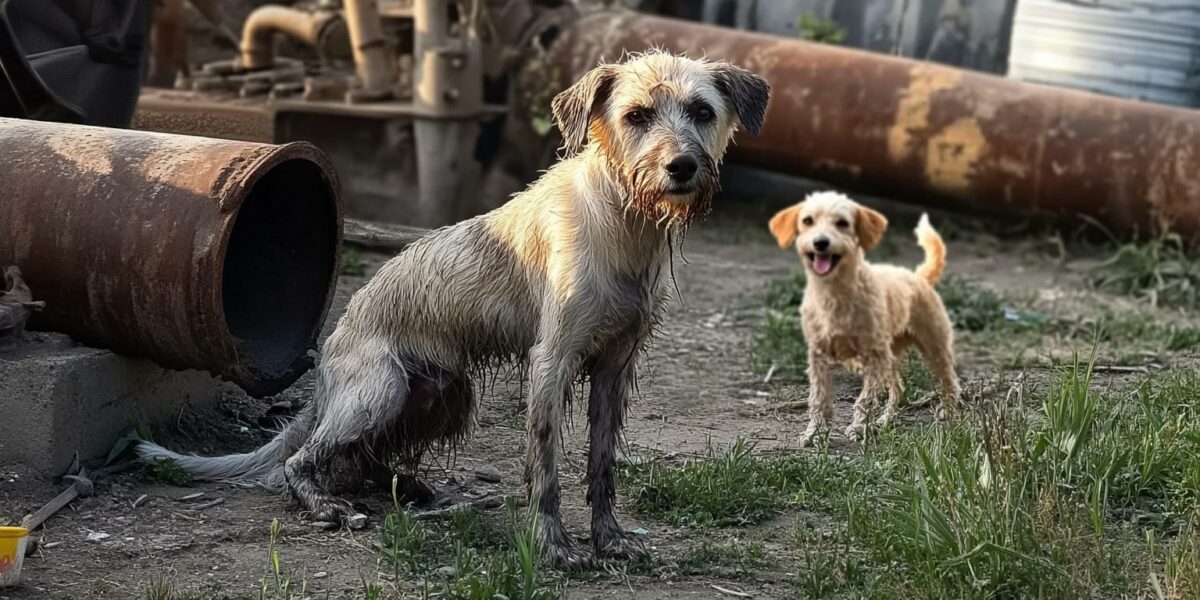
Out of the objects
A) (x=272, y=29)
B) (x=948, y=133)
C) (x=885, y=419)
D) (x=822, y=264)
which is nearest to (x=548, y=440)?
(x=885, y=419)

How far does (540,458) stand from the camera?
4.85 meters

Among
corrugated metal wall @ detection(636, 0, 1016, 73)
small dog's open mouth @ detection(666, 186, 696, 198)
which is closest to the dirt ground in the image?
small dog's open mouth @ detection(666, 186, 696, 198)

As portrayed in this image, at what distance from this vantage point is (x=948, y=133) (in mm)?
10438

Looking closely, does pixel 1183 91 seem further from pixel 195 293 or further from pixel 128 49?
pixel 195 293

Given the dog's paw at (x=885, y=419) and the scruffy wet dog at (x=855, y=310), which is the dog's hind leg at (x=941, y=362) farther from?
the dog's paw at (x=885, y=419)

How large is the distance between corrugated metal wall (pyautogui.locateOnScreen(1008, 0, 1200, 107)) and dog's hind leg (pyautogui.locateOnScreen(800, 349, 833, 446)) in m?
5.29

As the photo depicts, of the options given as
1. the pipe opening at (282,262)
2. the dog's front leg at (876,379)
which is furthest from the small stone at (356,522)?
the dog's front leg at (876,379)

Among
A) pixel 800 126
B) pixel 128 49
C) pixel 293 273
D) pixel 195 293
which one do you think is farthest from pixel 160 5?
pixel 195 293

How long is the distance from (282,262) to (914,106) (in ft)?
18.9

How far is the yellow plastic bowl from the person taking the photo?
4.30 meters

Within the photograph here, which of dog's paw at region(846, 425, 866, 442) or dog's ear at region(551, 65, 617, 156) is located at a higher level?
dog's ear at region(551, 65, 617, 156)

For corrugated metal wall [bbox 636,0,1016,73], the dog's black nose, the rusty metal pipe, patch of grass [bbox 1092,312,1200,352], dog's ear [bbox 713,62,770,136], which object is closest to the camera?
the dog's black nose

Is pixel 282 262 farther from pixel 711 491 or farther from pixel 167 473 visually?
pixel 711 491

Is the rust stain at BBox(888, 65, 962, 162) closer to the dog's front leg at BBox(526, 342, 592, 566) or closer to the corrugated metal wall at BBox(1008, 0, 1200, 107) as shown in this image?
the corrugated metal wall at BBox(1008, 0, 1200, 107)
